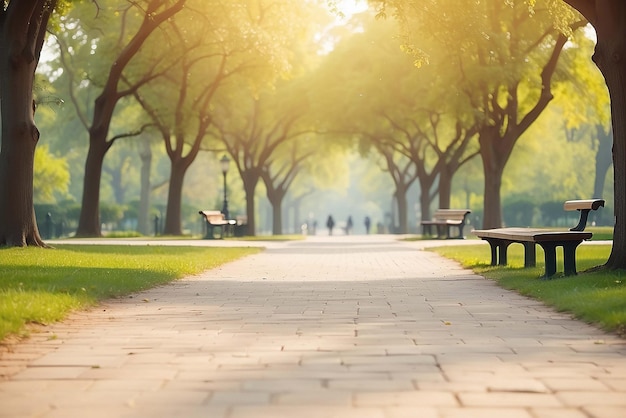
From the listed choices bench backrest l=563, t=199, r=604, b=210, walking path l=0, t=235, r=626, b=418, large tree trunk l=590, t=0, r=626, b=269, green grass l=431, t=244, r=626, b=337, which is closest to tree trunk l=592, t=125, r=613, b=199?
green grass l=431, t=244, r=626, b=337

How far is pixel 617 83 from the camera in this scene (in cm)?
1295

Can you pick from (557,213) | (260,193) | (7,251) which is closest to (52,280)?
(7,251)

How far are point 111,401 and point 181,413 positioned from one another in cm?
51

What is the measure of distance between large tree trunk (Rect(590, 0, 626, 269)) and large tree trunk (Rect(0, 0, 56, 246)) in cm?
1076

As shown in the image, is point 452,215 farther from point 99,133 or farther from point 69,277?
point 69,277

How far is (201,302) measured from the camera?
1063 cm

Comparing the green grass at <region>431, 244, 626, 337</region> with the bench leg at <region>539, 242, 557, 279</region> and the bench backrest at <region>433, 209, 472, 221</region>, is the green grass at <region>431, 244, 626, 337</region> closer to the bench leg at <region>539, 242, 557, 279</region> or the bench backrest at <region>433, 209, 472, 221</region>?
the bench leg at <region>539, 242, 557, 279</region>

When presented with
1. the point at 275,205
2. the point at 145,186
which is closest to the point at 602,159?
the point at 275,205

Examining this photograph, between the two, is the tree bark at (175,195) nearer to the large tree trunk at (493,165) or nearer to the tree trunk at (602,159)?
the large tree trunk at (493,165)

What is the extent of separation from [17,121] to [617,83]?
38.6 ft

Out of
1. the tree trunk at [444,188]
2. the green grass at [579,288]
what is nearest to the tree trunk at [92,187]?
the tree trunk at [444,188]

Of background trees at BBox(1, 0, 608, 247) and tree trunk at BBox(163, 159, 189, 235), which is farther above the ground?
background trees at BBox(1, 0, 608, 247)

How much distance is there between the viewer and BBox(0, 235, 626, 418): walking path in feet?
16.4

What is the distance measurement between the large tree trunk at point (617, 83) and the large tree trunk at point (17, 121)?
10762 mm
